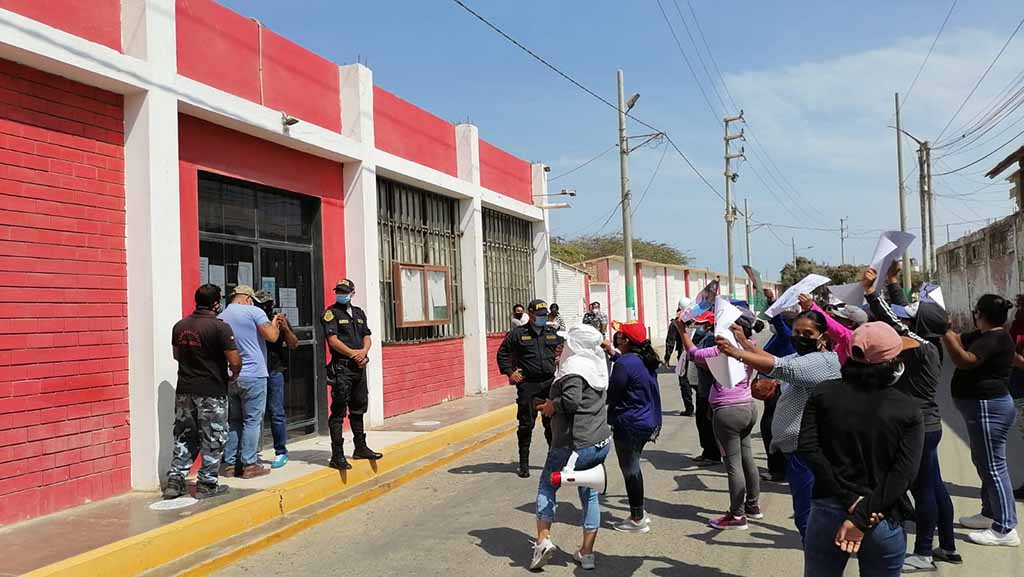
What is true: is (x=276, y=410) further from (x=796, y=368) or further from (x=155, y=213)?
(x=796, y=368)

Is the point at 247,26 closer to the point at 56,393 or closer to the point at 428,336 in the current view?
the point at 56,393

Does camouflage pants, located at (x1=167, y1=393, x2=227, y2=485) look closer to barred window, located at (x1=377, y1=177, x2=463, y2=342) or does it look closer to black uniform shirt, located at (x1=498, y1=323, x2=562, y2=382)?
black uniform shirt, located at (x1=498, y1=323, x2=562, y2=382)

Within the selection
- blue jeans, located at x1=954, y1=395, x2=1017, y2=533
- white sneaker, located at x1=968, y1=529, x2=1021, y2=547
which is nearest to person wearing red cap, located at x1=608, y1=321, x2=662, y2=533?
blue jeans, located at x1=954, y1=395, x2=1017, y2=533

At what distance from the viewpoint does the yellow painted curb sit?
16.8 feet

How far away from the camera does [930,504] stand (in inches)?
199

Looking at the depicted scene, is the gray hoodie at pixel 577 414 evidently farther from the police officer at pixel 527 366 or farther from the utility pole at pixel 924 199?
the utility pole at pixel 924 199

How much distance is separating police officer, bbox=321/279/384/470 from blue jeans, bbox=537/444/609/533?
3.04 m

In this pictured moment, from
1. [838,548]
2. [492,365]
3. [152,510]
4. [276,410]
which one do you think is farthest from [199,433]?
[492,365]

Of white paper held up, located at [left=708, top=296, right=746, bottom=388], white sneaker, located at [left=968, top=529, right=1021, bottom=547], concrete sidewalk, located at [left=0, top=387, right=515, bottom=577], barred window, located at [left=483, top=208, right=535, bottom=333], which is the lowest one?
white sneaker, located at [left=968, top=529, right=1021, bottom=547]

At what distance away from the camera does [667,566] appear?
523 cm

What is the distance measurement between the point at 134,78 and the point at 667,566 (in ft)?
20.2

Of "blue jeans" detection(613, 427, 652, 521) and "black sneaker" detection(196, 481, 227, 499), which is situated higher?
"blue jeans" detection(613, 427, 652, 521)

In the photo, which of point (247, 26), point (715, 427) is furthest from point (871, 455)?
point (247, 26)

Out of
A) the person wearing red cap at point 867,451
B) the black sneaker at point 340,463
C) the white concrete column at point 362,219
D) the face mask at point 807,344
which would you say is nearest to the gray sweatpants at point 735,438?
the face mask at point 807,344
